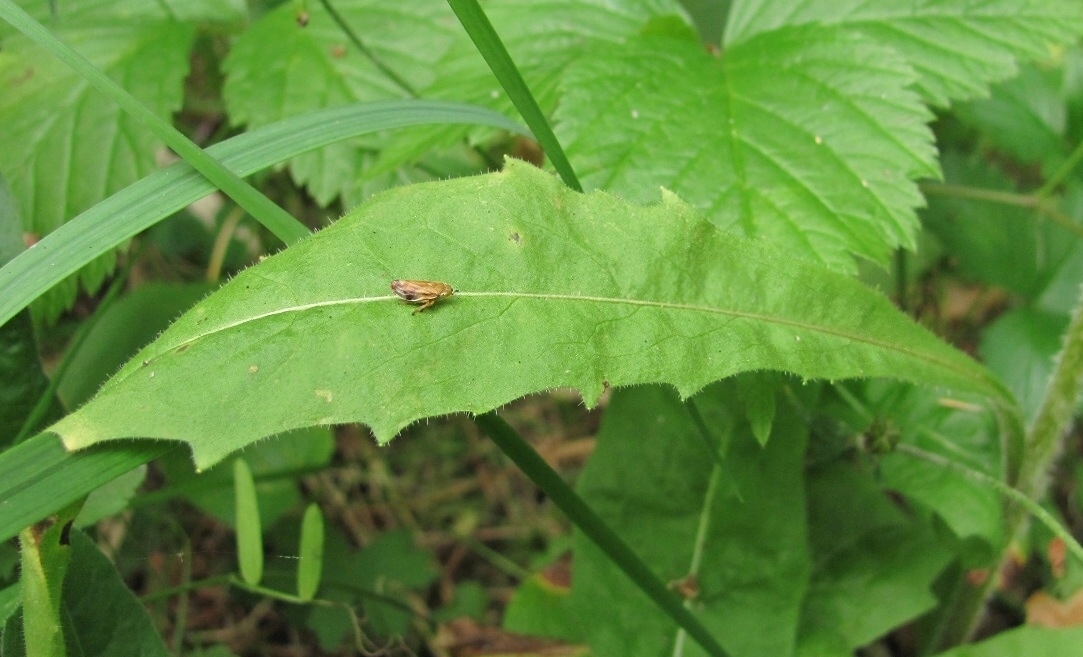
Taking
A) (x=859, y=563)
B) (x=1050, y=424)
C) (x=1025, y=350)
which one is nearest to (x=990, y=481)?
(x=1050, y=424)

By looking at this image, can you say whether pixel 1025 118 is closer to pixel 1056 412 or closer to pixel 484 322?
pixel 1056 412

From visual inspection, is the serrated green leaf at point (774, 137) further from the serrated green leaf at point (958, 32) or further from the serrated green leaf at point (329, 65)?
the serrated green leaf at point (329, 65)

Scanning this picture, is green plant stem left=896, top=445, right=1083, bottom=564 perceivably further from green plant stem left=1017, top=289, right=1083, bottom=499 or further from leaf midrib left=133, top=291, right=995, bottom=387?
leaf midrib left=133, top=291, right=995, bottom=387

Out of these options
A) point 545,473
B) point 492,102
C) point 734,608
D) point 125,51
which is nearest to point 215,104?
point 125,51

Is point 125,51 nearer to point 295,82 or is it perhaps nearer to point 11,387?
point 295,82

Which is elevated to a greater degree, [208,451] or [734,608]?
[208,451]

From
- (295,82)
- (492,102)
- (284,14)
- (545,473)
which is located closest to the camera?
(545,473)

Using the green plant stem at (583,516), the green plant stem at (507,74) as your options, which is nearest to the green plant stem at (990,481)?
the green plant stem at (583,516)

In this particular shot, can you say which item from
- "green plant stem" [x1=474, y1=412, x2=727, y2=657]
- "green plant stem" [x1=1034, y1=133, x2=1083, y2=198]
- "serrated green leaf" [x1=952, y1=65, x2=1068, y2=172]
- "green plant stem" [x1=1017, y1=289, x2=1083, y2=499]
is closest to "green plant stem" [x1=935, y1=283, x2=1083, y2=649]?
"green plant stem" [x1=1017, y1=289, x2=1083, y2=499]
